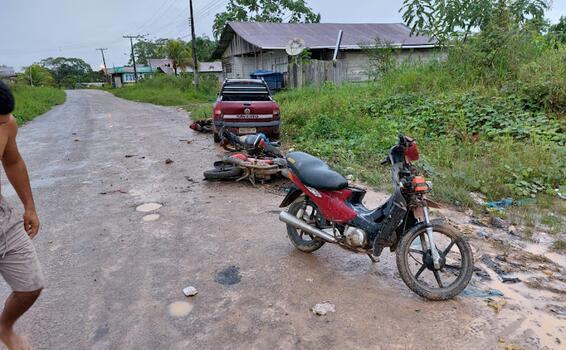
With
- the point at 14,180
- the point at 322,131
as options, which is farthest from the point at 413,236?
the point at 322,131

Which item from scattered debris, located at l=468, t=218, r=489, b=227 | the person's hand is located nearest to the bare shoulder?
the person's hand

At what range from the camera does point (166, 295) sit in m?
3.32

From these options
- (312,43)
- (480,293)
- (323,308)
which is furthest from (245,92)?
(312,43)

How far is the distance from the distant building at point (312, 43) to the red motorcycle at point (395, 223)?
51.9 feet

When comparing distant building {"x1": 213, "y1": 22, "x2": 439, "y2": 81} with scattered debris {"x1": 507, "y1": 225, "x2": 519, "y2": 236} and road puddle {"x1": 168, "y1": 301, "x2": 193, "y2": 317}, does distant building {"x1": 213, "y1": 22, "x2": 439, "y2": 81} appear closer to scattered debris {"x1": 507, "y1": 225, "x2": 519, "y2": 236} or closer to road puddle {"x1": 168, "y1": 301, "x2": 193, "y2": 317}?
scattered debris {"x1": 507, "y1": 225, "x2": 519, "y2": 236}

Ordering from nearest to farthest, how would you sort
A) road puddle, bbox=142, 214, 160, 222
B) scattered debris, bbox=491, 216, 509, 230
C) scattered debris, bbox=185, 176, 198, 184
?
scattered debris, bbox=491, 216, 509, 230
road puddle, bbox=142, 214, 160, 222
scattered debris, bbox=185, 176, 198, 184

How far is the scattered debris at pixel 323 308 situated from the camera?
3.04 m

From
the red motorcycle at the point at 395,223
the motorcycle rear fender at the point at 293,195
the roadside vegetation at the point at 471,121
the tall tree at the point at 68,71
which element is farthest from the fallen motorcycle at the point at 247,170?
the tall tree at the point at 68,71

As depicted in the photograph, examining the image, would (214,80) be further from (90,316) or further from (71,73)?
(71,73)

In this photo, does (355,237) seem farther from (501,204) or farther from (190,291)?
(501,204)

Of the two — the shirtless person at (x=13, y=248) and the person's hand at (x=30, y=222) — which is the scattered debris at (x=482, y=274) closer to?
the shirtless person at (x=13, y=248)

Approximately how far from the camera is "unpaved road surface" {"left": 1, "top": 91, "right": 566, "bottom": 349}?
2.78 m

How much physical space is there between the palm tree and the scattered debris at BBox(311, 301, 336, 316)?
4042 cm

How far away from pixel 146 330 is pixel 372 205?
3.38 metres
